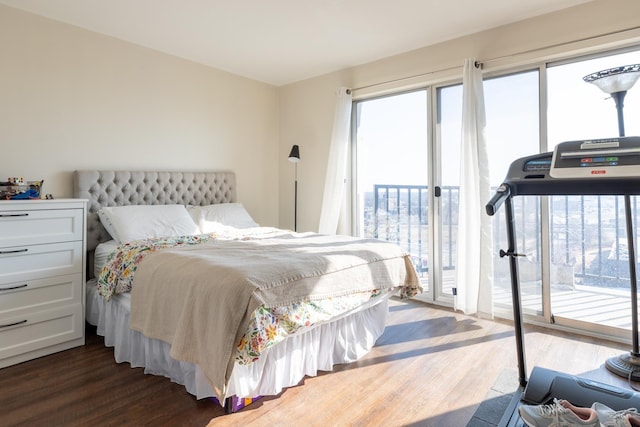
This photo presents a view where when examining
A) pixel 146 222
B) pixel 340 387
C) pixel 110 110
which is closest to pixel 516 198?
pixel 340 387

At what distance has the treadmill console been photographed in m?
1.65

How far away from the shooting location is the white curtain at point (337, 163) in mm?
4305

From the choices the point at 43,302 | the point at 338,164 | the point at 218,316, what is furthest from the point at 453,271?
the point at 43,302

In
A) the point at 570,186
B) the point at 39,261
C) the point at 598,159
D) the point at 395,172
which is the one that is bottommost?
the point at 39,261

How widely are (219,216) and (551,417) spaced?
3248 millimetres

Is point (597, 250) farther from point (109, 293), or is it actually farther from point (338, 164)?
point (109, 293)

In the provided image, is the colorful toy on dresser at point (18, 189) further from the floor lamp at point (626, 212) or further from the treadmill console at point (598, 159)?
the floor lamp at point (626, 212)

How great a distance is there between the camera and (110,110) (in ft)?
11.3

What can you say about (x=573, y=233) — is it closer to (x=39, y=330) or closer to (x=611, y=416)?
(x=611, y=416)

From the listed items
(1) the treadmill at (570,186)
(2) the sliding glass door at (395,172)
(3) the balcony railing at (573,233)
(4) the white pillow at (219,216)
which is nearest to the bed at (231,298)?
(4) the white pillow at (219,216)

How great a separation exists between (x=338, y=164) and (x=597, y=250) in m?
2.58

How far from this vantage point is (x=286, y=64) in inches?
169

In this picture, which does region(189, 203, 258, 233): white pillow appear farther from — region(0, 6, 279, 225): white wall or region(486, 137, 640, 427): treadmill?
region(486, 137, 640, 427): treadmill

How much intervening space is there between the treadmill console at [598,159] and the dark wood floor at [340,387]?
134 centimetres
